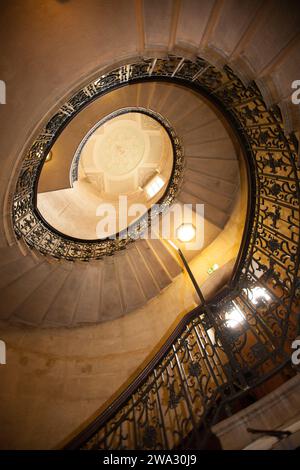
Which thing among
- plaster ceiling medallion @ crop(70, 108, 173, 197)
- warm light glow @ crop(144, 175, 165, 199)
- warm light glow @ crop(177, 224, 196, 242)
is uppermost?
plaster ceiling medallion @ crop(70, 108, 173, 197)

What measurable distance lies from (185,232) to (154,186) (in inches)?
100

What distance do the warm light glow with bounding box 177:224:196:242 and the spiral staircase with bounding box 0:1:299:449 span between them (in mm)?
480

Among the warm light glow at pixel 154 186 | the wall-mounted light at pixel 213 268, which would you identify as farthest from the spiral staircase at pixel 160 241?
the warm light glow at pixel 154 186

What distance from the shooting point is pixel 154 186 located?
27.7 ft

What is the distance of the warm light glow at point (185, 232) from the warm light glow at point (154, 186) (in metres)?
1.95

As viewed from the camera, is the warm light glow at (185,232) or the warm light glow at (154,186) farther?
the warm light glow at (154,186)

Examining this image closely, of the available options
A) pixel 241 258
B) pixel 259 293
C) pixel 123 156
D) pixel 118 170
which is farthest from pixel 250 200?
pixel 123 156

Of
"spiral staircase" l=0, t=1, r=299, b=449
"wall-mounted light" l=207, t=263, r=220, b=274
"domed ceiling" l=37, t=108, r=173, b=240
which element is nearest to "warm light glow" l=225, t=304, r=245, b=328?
"spiral staircase" l=0, t=1, r=299, b=449

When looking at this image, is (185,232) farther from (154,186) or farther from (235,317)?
(235,317)

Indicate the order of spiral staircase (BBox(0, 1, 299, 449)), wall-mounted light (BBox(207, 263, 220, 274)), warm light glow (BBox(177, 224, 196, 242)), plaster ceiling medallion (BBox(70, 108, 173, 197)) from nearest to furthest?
spiral staircase (BBox(0, 1, 299, 449))
wall-mounted light (BBox(207, 263, 220, 274))
warm light glow (BBox(177, 224, 196, 242))
plaster ceiling medallion (BBox(70, 108, 173, 197))

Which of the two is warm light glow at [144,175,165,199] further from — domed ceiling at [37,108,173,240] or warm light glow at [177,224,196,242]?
warm light glow at [177,224,196,242]

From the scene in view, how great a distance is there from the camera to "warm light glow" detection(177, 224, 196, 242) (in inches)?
261

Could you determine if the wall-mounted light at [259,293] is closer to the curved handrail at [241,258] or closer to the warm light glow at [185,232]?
the curved handrail at [241,258]

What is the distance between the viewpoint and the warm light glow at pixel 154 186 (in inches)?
324
